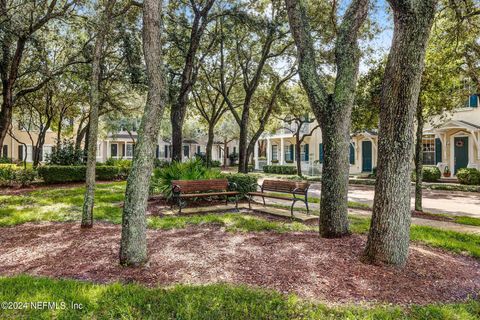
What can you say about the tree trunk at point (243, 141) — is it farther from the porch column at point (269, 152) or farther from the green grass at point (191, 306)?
the porch column at point (269, 152)

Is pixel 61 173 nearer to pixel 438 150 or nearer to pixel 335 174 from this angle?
pixel 335 174

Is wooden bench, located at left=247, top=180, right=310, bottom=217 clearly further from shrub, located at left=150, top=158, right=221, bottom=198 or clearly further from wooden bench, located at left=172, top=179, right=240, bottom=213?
shrub, located at left=150, top=158, right=221, bottom=198

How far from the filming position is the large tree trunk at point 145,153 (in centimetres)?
458

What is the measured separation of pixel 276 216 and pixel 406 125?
16.1 feet

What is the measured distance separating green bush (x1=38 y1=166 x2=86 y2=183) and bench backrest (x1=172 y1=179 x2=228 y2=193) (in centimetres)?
1076

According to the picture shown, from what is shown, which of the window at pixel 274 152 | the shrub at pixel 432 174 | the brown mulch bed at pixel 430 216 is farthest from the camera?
the window at pixel 274 152

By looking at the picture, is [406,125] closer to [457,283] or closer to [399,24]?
[399,24]

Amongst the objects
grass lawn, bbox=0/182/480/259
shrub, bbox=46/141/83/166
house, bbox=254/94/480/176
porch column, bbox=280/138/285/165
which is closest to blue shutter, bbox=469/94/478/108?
house, bbox=254/94/480/176

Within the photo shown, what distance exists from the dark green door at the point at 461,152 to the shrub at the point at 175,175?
1806 centimetres

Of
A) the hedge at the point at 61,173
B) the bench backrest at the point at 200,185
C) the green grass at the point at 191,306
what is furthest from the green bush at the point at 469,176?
the hedge at the point at 61,173

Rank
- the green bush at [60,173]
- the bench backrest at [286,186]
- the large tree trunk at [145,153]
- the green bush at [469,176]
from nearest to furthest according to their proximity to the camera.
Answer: the large tree trunk at [145,153]
the bench backrest at [286,186]
the green bush at [60,173]
the green bush at [469,176]

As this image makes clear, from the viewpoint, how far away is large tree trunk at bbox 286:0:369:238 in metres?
5.58

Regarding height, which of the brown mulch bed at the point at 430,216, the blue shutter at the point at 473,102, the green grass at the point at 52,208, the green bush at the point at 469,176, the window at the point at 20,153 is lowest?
the brown mulch bed at the point at 430,216

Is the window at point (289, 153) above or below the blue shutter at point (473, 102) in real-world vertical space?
below
